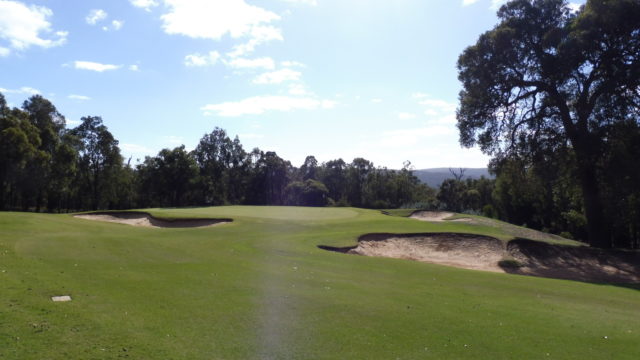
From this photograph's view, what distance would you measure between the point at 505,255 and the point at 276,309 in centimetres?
1896

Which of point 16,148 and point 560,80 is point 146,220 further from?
point 560,80

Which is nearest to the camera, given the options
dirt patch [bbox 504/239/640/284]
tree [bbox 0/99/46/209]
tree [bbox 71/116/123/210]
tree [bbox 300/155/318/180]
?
dirt patch [bbox 504/239/640/284]

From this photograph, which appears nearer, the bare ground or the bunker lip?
the bunker lip

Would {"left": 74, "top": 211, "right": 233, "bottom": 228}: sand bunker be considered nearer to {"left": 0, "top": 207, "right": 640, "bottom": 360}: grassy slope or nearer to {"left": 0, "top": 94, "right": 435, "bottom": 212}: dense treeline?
{"left": 0, "top": 207, "right": 640, "bottom": 360}: grassy slope

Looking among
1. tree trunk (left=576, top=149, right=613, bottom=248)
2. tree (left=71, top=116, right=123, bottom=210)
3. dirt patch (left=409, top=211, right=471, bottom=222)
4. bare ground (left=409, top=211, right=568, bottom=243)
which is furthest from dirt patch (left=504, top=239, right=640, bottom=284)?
tree (left=71, top=116, right=123, bottom=210)

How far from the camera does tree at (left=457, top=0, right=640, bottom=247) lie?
2527 cm

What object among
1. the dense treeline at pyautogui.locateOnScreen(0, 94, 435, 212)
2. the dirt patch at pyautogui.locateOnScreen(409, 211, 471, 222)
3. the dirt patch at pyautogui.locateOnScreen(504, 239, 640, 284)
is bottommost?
the dirt patch at pyautogui.locateOnScreen(504, 239, 640, 284)

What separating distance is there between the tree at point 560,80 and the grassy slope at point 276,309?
1289 cm

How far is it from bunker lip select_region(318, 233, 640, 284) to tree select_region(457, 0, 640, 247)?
15.5 feet

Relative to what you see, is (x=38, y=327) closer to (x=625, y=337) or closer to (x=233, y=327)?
(x=233, y=327)

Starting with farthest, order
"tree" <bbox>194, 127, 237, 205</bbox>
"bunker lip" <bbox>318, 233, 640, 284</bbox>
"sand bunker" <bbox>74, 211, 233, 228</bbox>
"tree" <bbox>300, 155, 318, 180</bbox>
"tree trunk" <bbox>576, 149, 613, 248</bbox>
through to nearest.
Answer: "tree" <bbox>300, 155, 318, 180</bbox> < "tree" <bbox>194, 127, 237, 205</bbox> < "sand bunker" <bbox>74, 211, 233, 228</bbox> < "tree trunk" <bbox>576, 149, 613, 248</bbox> < "bunker lip" <bbox>318, 233, 640, 284</bbox>

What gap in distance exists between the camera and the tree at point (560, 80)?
995 inches

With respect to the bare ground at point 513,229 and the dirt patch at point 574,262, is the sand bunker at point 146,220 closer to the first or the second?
the bare ground at point 513,229

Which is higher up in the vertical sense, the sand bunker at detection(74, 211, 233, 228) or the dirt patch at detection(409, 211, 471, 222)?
the dirt patch at detection(409, 211, 471, 222)
